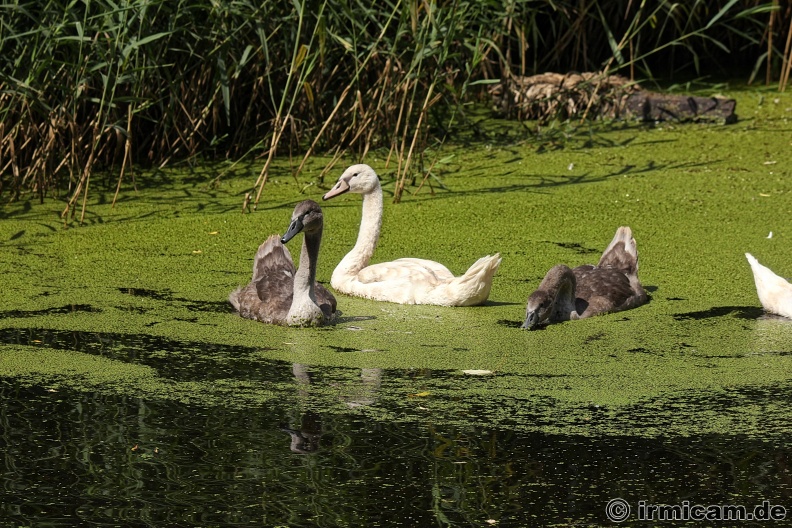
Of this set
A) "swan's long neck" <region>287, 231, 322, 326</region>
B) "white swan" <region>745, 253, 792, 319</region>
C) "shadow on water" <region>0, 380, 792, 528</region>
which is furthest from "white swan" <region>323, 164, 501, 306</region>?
"shadow on water" <region>0, 380, 792, 528</region>

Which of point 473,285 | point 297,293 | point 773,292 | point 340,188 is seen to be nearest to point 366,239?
point 340,188

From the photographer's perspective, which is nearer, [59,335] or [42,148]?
[59,335]

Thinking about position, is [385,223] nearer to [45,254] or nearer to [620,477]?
[45,254]

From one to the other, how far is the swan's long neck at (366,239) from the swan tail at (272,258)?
12.9 inches

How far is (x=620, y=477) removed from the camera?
12.8ft

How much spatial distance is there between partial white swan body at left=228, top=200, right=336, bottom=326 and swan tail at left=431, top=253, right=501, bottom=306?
1.84 feet

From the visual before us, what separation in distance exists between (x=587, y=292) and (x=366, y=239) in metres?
1.27

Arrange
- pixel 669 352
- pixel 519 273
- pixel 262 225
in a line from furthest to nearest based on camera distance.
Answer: pixel 262 225
pixel 519 273
pixel 669 352

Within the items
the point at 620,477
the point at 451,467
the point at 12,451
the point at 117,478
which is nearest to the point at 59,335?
the point at 12,451

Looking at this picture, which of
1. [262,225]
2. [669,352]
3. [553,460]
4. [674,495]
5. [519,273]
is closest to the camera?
[674,495]

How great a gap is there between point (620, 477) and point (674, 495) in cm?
21

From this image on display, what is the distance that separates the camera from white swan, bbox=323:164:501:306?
6.09 meters

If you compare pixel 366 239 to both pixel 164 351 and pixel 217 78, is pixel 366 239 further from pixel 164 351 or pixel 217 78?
pixel 217 78

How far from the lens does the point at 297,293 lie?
5.84 m
